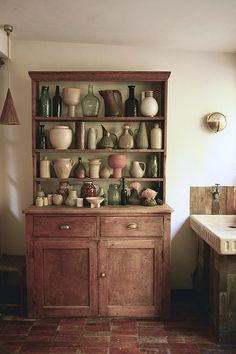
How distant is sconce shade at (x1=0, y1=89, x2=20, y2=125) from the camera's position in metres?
3.02

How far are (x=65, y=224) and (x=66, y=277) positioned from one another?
440 millimetres

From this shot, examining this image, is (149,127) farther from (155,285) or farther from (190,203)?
(155,285)

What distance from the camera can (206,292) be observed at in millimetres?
3113

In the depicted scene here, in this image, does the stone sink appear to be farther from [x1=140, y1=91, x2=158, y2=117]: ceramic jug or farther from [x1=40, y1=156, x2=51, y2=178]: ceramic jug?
[x1=40, y1=156, x2=51, y2=178]: ceramic jug

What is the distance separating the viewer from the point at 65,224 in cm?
294

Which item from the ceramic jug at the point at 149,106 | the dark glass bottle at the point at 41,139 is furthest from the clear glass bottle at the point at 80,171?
the ceramic jug at the point at 149,106

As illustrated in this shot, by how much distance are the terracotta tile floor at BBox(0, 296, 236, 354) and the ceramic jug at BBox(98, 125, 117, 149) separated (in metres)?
1.49

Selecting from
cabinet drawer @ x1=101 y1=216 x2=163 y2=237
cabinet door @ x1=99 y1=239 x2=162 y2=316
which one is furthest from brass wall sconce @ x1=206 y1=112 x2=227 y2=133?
cabinet door @ x1=99 y1=239 x2=162 y2=316

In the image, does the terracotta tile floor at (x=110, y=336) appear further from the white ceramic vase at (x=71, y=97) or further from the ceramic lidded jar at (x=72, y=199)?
the white ceramic vase at (x=71, y=97)

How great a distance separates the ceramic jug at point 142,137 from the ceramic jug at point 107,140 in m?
0.21

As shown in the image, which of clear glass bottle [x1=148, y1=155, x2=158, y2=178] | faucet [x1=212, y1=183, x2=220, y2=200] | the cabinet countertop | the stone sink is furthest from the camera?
faucet [x1=212, y1=183, x2=220, y2=200]

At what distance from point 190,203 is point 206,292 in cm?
83

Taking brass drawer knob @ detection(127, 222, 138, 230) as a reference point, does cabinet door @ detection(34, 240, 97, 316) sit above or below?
below

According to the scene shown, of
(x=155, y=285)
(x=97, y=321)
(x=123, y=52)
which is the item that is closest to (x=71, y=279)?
(x=97, y=321)
